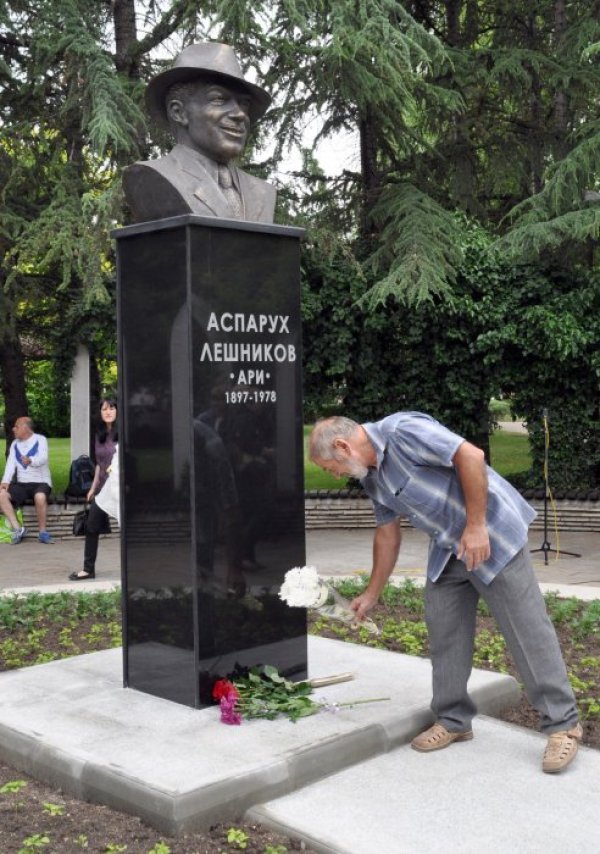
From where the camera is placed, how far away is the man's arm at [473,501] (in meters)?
3.58

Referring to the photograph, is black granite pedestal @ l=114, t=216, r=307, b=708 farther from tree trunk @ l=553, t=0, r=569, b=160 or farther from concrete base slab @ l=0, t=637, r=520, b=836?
tree trunk @ l=553, t=0, r=569, b=160

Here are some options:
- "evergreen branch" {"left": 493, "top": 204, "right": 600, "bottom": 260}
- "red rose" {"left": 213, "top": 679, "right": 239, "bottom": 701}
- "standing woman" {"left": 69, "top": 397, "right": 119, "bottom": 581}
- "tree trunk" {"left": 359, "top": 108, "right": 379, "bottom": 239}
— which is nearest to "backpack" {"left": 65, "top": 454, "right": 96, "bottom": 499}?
"standing woman" {"left": 69, "top": 397, "right": 119, "bottom": 581}

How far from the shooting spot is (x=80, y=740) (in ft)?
13.2

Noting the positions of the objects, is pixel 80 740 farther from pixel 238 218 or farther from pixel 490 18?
pixel 490 18

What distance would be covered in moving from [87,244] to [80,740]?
7417 millimetres

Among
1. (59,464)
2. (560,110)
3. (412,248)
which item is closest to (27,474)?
(412,248)

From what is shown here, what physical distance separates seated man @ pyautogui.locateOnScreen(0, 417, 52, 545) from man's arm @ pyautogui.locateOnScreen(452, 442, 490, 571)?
834 centimetres

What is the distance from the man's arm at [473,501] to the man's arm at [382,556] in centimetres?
48

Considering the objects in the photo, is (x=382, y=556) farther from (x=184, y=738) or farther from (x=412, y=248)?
(x=412, y=248)

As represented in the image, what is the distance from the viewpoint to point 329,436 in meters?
3.81

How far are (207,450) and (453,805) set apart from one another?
1.83 m

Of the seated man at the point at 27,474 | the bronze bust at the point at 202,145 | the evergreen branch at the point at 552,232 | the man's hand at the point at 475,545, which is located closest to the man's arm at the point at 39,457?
the seated man at the point at 27,474

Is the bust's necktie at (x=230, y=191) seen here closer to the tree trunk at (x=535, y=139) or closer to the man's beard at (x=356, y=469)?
the man's beard at (x=356, y=469)

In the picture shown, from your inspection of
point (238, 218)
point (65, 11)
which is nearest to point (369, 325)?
point (65, 11)
